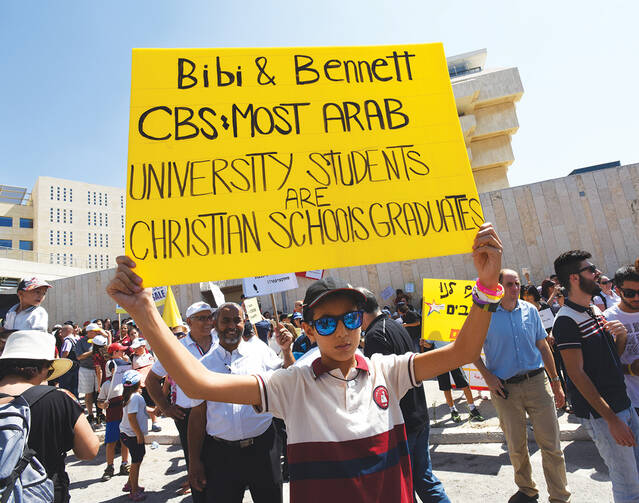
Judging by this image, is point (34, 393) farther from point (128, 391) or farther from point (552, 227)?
point (552, 227)

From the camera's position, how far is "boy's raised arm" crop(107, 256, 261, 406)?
158cm

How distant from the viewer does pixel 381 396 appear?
178 cm

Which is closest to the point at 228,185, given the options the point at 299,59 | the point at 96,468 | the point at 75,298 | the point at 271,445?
the point at 299,59

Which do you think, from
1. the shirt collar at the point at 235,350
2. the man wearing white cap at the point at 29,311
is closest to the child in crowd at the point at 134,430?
the man wearing white cap at the point at 29,311

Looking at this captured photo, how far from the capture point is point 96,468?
6.44m

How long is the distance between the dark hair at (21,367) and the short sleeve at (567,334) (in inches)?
151

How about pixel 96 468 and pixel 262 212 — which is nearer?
pixel 262 212

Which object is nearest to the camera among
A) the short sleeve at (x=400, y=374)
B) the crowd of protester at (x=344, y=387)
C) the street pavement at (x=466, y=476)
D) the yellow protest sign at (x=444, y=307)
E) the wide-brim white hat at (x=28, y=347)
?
the crowd of protester at (x=344, y=387)

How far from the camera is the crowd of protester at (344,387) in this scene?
1.68 m

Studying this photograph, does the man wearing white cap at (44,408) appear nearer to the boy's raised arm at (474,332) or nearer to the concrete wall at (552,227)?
the boy's raised arm at (474,332)

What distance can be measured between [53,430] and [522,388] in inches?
150

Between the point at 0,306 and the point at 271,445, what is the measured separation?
110ft

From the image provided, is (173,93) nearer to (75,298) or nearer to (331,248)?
(331,248)

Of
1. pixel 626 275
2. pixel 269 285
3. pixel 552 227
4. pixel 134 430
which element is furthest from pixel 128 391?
pixel 552 227
